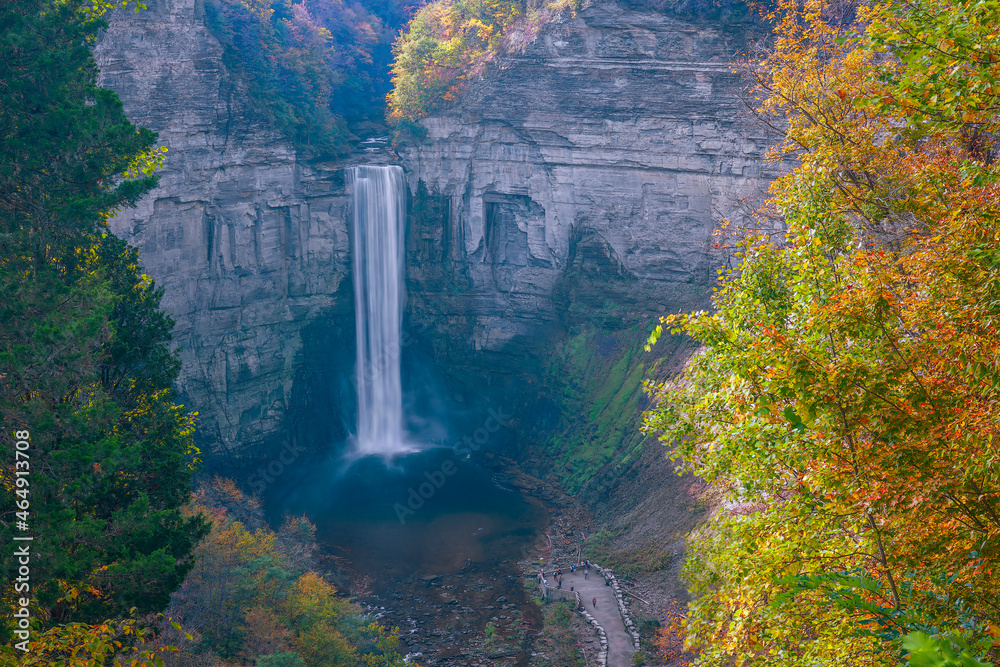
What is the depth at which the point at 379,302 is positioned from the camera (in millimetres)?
43125

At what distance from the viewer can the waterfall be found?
4191 centimetres

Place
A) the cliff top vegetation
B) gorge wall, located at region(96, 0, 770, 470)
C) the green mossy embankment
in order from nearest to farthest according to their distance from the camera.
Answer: gorge wall, located at region(96, 0, 770, 470)
the green mossy embankment
the cliff top vegetation

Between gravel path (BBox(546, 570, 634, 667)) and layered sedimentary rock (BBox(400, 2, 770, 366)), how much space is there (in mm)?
15395

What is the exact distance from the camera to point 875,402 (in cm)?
691

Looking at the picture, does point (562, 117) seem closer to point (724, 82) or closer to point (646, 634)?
point (724, 82)

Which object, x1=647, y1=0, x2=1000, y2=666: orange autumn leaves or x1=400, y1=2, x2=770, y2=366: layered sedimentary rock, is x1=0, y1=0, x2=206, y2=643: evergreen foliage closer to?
x1=647, y1=0, x2=1000, y2=666: orange autumn leaves

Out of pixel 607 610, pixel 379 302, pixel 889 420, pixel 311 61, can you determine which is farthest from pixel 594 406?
pixel 889 420

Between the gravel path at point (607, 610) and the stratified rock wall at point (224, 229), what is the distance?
2033cm

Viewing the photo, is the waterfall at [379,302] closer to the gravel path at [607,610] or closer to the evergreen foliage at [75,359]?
the gravel path at [607,610]

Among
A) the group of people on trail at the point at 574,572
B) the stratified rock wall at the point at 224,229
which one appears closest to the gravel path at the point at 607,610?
the group of people on trail at the point at 574,572

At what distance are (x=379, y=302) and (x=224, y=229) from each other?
9767mm

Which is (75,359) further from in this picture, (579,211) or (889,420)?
(579,211)

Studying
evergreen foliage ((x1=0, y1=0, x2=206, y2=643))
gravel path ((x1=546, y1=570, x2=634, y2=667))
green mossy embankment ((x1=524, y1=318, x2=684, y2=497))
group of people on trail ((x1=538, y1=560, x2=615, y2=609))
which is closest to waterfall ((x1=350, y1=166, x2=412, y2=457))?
green mossy embankment ((x1=524, y1=318, x2=684, y2=497))

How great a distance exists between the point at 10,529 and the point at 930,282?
12312 millimetres
